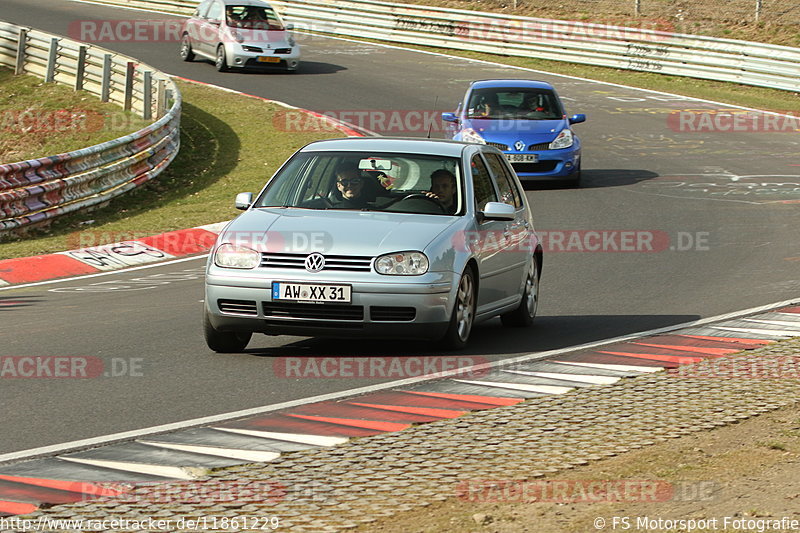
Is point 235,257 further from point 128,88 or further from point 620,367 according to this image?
point 128,88

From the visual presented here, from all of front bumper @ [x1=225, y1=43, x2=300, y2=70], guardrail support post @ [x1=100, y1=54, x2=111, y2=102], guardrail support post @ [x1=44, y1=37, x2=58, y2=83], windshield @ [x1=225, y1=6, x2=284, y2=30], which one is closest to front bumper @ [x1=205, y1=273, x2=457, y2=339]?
guardrail support post @ [x1=100, y1=54, x2=111, y2=102]

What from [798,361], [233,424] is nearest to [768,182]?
[798,361]

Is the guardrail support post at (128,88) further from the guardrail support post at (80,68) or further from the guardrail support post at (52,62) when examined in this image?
the guardrail support post at (52,62)

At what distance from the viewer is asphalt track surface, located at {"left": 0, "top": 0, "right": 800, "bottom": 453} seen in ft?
27.9

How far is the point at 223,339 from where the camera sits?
32.5 feet

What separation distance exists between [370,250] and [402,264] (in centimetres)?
25

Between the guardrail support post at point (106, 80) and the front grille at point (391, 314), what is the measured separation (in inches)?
759

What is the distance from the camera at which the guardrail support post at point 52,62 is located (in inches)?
1180

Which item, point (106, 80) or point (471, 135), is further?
point (106, 80)

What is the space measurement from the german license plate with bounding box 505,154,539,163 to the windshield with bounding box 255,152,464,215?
10.7m

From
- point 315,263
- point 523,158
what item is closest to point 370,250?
point 315,263

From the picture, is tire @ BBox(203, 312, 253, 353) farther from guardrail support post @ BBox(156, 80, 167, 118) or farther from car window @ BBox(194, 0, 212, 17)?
car window @ BBox(194, 0, 212, 17)

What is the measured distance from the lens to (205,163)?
75.6ft

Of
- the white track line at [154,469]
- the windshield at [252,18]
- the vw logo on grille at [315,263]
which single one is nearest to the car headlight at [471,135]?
the vw logo on grille at [315,263]
